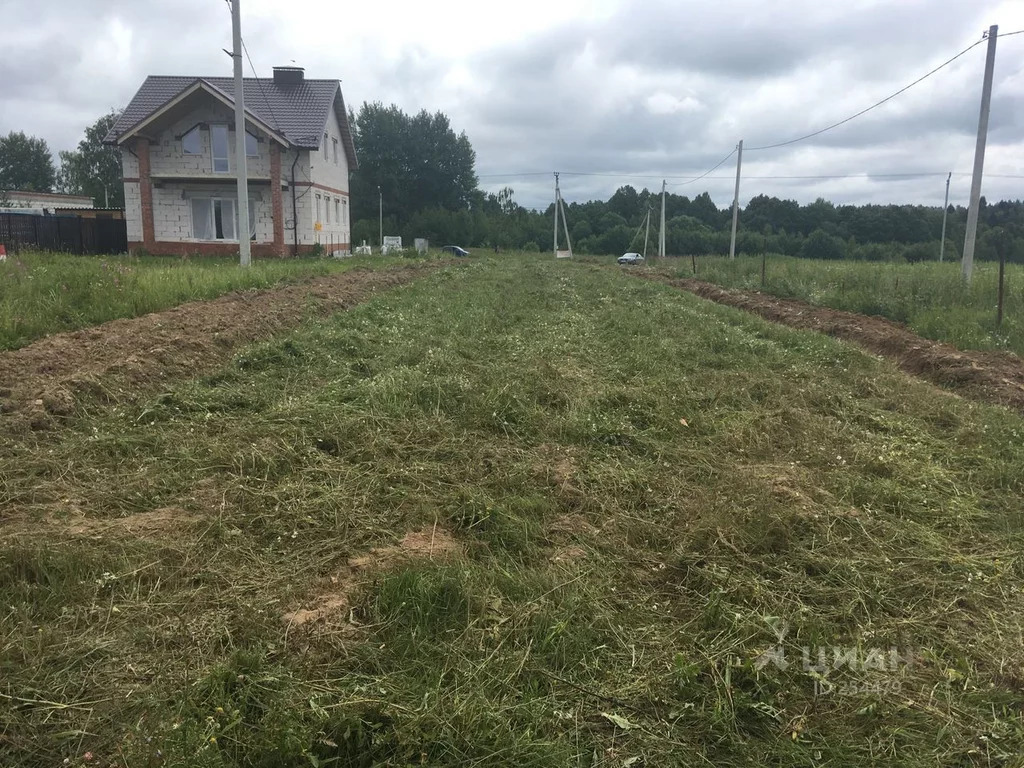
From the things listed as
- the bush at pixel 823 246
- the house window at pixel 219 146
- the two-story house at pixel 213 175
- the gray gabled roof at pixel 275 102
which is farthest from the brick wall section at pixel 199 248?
the bush at pixel 823 246

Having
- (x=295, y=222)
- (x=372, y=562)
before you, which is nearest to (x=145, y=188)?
(x=295, y=222)

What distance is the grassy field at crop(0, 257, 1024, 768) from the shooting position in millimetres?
2617

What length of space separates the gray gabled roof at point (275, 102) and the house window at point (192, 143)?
1864mm

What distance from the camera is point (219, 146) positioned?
90.1 feet

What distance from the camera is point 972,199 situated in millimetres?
15031

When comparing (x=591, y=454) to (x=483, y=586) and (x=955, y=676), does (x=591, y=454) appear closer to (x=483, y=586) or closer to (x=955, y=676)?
(x=483, y=586)

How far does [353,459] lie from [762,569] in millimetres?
3043

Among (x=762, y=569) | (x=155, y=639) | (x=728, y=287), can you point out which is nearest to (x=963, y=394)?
(x=762, y=569)

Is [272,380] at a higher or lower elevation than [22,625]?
higher

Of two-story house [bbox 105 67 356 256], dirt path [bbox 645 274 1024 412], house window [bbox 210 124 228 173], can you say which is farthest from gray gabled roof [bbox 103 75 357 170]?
dirt path [bbox 645 274 1024 412]

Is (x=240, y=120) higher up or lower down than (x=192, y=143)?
lower down

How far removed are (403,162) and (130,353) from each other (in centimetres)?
5939

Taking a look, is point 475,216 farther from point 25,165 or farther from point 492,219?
point 25,165

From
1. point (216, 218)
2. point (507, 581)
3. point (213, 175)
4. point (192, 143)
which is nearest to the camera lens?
point (507, 581)
